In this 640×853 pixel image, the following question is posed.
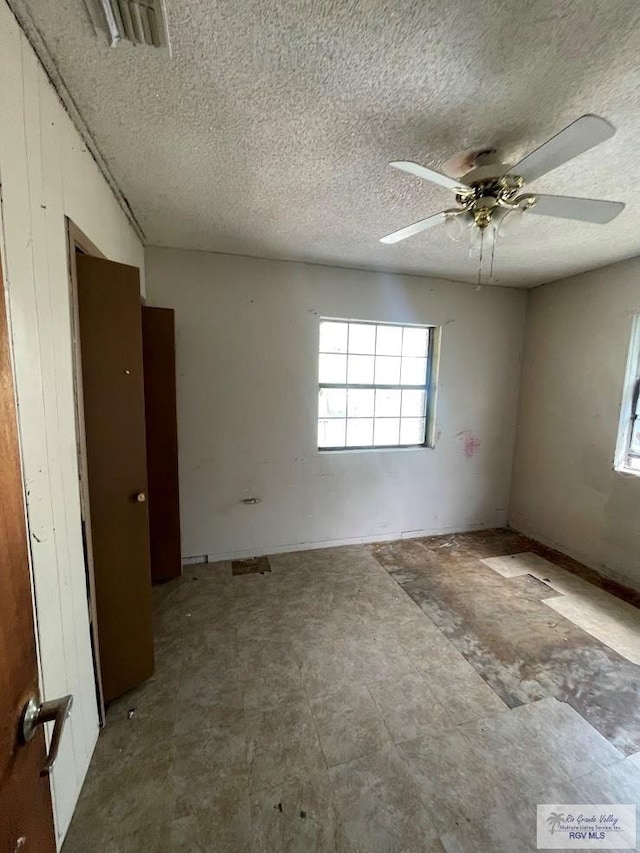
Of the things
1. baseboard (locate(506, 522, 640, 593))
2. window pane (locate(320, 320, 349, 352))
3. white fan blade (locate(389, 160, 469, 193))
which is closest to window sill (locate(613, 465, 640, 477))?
baseboard (locate(506, 522, 640, 593))

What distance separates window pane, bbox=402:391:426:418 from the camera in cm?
345

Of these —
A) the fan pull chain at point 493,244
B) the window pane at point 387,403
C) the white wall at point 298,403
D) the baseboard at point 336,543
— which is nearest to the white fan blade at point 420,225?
the fan pull chain at point 493,244

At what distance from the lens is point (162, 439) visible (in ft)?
8.39

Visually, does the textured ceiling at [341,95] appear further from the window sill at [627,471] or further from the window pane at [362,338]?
the window sill at [627,471]

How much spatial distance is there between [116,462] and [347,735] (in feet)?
5.23

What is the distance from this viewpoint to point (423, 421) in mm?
3537

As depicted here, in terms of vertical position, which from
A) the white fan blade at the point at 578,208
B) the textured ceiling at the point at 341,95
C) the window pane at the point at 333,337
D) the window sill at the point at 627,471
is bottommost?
the window sill at the point at 627,471

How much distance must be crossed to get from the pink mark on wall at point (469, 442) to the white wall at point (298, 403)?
0.07 ft

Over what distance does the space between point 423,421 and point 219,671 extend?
272 centimetres

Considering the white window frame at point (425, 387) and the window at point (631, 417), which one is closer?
the window at point (631, 417)

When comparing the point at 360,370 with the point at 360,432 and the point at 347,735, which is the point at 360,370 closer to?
the point at 360,432

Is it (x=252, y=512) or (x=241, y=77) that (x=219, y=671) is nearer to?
(x=252, y=512)

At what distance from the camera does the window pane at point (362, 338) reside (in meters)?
3.21

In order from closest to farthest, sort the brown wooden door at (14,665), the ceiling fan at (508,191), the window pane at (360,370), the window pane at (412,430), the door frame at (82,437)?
the brown wooden door at (14,665) < the ceiling fan at (508,191) < the door frame at (82,437) < the window pane at (360,370) < the window pane at (412,430)
